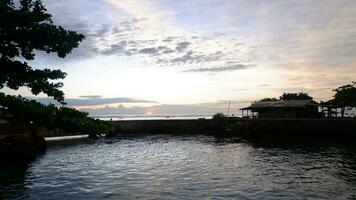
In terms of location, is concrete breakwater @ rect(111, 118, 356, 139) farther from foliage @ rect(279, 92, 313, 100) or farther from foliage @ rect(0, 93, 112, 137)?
foliage @ rect(0, 93, 112, 137)

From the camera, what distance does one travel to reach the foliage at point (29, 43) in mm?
8594

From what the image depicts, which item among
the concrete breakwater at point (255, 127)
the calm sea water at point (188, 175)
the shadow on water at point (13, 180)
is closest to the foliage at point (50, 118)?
the calm sea water at point (188, 175)

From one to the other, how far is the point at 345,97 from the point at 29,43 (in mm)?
76844

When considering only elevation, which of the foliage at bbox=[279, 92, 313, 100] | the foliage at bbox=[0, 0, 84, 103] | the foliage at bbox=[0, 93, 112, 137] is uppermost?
the foliage at bbox=[279, 92, 313, 100]

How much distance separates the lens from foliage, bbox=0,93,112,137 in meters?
8.24

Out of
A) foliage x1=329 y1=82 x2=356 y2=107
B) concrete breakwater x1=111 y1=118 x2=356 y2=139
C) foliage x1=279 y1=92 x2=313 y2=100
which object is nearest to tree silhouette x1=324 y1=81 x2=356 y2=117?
foliage x1=329 y1=82 x2=356 y2=107

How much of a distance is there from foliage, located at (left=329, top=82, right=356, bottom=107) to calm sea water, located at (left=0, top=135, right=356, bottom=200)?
104 ft

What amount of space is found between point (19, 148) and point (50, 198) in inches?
746

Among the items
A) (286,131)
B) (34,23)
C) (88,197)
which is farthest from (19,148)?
(286,131)

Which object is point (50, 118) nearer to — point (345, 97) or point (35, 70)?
point (35, 70)

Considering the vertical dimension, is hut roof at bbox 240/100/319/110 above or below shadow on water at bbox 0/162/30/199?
above

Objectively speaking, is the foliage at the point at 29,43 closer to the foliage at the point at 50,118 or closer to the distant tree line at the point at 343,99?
the foliage at the point at 50,118

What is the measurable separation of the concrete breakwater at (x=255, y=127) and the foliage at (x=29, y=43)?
6189 cm

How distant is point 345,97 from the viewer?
242 feet
